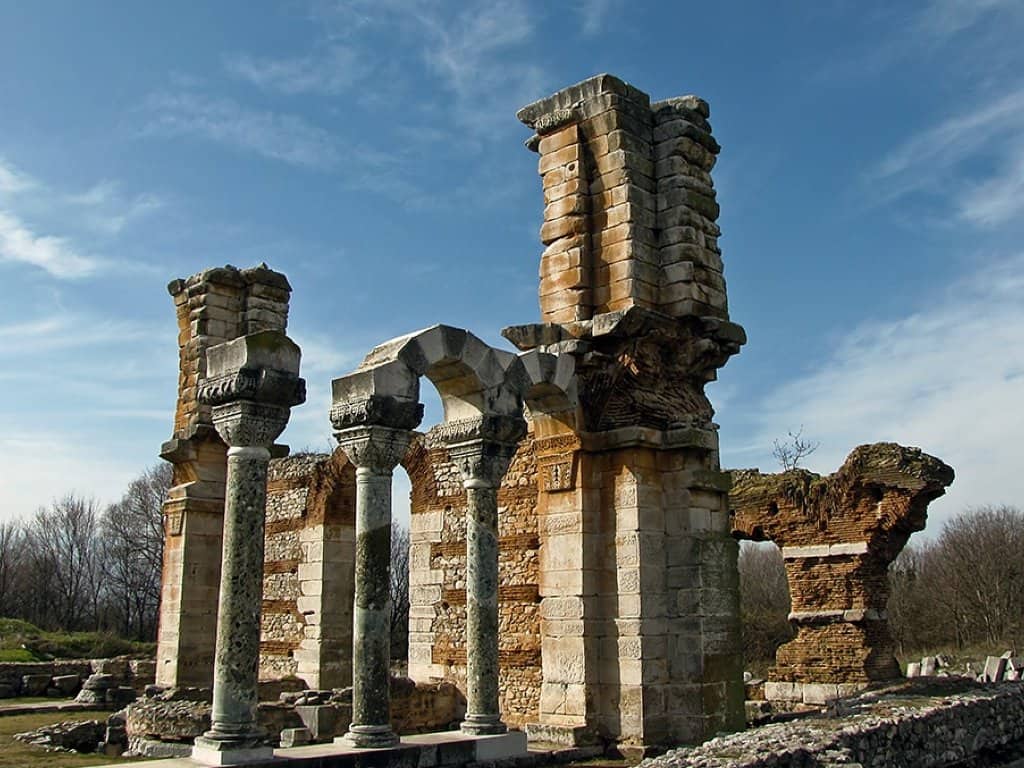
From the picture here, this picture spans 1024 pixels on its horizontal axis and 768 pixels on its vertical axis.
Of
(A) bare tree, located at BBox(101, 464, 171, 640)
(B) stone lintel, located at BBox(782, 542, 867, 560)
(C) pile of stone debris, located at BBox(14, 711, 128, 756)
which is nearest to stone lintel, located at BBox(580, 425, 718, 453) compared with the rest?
(C) pile of stone debris, located at BBox(14, 711, 128, 756)

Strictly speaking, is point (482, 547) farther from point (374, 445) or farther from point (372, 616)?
point (374, 445)

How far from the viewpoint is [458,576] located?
48.9ft

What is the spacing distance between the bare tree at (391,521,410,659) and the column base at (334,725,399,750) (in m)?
24.9

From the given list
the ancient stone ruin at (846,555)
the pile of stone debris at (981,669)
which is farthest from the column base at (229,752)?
the pile of stone debris at (981,669)

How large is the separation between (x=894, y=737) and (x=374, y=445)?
234 inches

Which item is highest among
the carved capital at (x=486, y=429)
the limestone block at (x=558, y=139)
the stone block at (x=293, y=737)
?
the limestone block at (x=558, y=139)

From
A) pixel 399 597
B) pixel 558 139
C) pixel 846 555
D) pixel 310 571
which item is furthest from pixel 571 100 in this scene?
pixel 399 597

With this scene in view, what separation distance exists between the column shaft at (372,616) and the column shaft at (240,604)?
0.94m

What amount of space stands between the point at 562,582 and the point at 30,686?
1991 centimetres

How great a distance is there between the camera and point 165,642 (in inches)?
627

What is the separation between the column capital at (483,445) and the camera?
411 inches

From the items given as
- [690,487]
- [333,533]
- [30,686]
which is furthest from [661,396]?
[30,686]

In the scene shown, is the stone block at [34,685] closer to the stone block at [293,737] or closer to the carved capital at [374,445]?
the stone block at [293,737]

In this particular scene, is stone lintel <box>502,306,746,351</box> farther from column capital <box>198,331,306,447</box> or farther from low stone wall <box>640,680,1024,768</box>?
low stone wall <box>640,680,1024,768</box>
